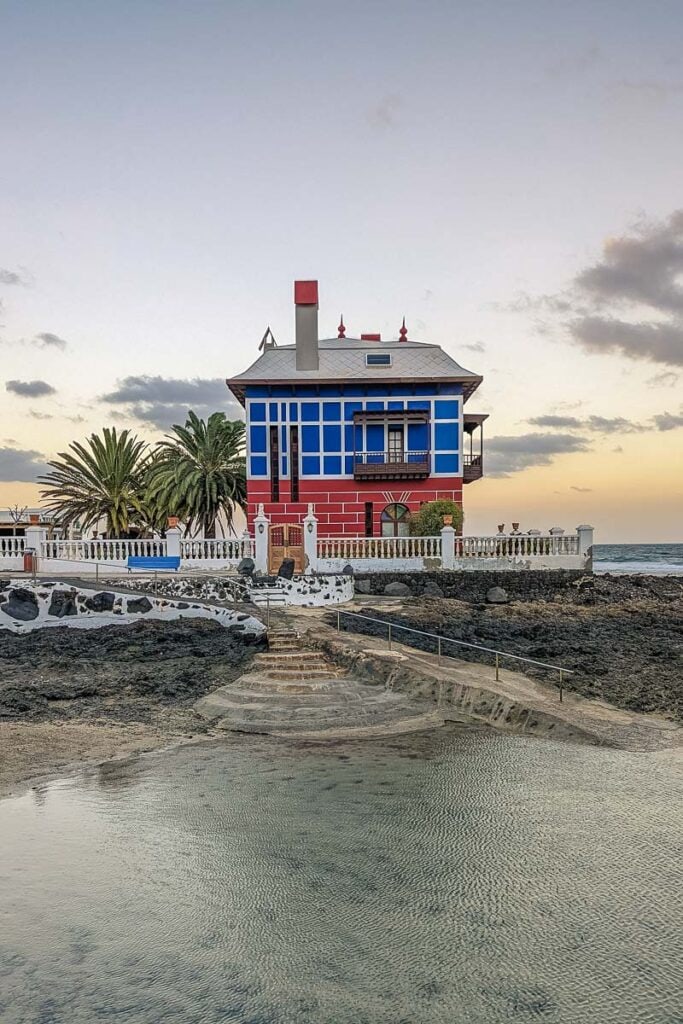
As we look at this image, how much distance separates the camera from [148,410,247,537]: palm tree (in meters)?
36.3

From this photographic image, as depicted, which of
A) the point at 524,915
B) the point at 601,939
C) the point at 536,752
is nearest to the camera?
the point at 601,939

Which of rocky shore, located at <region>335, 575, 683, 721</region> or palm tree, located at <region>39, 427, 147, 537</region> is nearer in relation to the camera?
rocky shore, located at <region>335, 575, 683, 721</region>

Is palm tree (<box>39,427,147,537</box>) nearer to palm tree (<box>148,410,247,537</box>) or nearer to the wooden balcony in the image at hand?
palm tree (<box>148,410,247,537</box>)

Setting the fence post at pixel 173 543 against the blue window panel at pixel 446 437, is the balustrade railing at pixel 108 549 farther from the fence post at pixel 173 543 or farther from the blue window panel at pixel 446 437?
the blue window panel at pixel 446 437

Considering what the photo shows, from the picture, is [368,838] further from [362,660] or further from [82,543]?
[82,543]

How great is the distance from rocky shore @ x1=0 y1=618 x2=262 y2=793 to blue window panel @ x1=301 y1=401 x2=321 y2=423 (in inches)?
764

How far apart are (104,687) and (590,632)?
13312mm

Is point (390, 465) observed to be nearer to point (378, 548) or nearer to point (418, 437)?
point (418, 437)

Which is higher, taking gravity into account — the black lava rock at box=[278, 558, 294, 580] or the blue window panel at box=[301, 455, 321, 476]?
the blue window panel at box=[301, 455, 321, 476]

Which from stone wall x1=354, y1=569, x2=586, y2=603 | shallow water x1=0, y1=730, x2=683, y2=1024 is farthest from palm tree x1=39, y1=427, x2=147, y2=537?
shallow water x1=0, y1=730, x2=683, y2=1024

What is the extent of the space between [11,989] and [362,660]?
9.45 metres

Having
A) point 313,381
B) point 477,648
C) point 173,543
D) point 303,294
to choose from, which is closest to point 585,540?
point 313,381

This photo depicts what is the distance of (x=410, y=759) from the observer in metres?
8.43

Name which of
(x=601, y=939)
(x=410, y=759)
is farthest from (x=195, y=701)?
(x=601, y=939)
